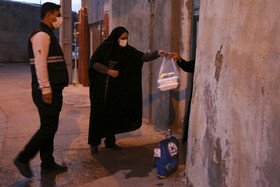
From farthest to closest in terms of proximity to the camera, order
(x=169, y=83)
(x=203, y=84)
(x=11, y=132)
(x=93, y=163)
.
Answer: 1. (x=11, y=132)
2. (x=93, y=163)
3. (x=169, y=83)
4. (x=203, y=84)

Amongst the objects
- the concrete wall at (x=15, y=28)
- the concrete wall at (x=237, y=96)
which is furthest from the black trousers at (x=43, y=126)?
the concrete wall at (x=15, y=28)

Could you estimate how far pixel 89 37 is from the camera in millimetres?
10656

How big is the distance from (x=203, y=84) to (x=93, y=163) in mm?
1735

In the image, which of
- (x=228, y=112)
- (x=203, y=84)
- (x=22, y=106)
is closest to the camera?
(x=228, y=112)

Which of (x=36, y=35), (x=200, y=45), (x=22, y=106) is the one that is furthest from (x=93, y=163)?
(x=22, y=106)

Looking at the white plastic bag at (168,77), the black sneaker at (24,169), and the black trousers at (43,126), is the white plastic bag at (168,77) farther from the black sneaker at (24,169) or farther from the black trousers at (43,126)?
the black sneaker at (24,169)

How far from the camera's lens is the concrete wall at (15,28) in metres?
20.2

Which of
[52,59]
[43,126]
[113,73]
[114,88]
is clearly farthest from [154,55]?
[43,126]

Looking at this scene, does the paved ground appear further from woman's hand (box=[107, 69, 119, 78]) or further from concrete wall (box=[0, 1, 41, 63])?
concrete wall (box=[0, 1, 41, 63])

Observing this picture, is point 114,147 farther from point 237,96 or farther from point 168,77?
point 237,96

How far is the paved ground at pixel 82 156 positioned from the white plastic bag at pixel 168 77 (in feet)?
3.01

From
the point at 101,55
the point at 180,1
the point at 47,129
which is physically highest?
the point at 180,1

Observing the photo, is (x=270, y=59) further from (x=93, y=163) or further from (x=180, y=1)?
(x=180, y=1)

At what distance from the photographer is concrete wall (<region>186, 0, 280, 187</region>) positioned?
6.03ft
